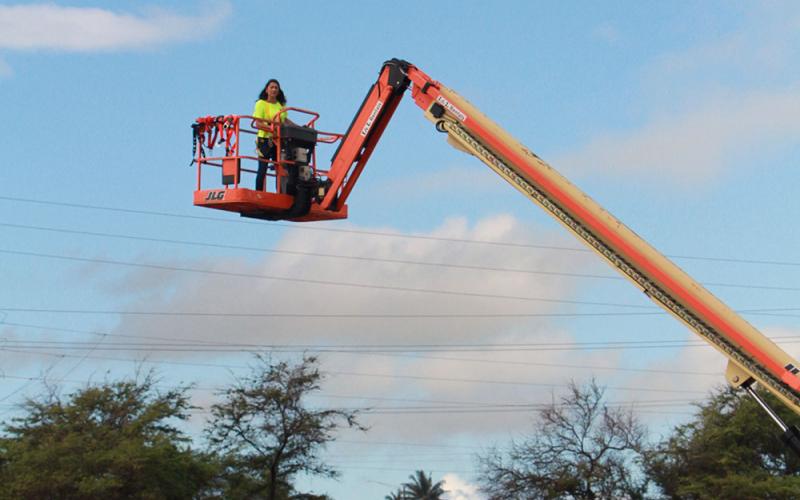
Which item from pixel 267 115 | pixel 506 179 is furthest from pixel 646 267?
pixel 267 115

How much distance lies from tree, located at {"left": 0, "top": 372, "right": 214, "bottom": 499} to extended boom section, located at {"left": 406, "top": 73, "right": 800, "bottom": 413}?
2840 cm

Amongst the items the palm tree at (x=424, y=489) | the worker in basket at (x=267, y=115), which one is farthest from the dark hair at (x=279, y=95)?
the palm tree at (x=424, y=489)

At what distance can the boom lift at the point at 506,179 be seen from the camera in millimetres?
16109

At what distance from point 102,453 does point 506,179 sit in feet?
96.5

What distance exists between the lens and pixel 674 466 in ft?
156

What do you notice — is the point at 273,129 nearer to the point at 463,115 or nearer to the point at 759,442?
the point at 463,115

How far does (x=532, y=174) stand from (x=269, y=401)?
118 ft

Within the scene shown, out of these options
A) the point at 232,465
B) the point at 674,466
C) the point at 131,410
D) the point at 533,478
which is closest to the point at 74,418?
the point at 131,410

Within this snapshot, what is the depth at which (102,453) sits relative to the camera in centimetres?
4297

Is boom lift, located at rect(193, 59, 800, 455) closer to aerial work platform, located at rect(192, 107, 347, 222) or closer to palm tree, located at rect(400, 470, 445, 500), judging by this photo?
aerial work platform, located at rect(192, 107, 347, 222)

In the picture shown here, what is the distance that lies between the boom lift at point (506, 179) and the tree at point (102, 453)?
25.8 m

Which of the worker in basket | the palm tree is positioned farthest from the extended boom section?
the palm tree

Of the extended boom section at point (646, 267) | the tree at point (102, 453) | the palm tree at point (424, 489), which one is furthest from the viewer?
the palm tree at point (424, 489)

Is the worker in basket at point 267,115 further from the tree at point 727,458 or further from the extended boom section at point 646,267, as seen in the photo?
the tree at point 727,458
